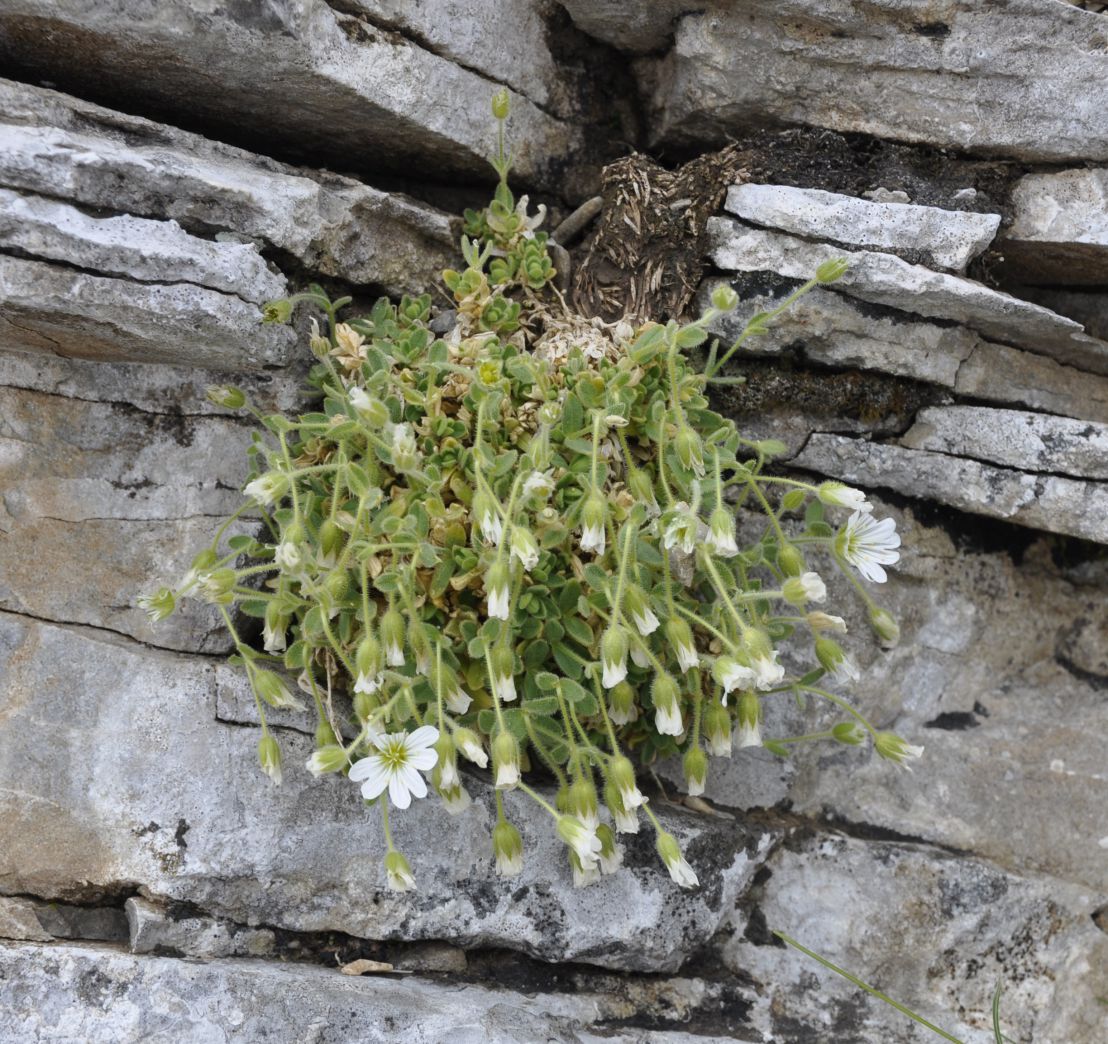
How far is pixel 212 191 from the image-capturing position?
7.76 ft

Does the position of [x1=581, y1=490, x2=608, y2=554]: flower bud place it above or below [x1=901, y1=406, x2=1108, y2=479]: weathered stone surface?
below

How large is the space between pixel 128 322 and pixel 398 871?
1304mm

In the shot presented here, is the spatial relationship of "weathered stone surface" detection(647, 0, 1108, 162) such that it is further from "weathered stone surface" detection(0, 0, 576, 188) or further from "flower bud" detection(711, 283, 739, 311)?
"flower bud" detection(711, 283, 739, 311)

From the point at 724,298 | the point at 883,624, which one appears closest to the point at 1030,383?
the point at 883,624

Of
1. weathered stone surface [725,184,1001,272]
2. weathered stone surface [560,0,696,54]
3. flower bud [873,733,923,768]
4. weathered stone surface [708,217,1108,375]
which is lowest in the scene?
flower bud [873,733,923,768]

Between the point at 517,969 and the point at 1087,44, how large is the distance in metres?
2.53

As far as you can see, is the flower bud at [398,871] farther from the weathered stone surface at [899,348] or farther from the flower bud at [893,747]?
the weathered stone surface at [899,348]

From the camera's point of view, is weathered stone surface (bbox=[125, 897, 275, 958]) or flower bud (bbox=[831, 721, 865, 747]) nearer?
weathered stone surface (bbox=[125, 897, 275, 958])

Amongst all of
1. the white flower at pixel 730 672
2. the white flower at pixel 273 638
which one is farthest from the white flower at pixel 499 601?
the white flower at pixel 273 638

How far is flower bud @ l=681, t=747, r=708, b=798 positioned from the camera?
2.36 metres

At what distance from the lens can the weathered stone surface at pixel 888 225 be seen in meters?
2.55

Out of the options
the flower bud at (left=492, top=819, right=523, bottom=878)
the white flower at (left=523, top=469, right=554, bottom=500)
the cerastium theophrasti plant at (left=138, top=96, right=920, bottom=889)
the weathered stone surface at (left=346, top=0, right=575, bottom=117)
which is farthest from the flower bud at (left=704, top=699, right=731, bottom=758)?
the weathered stone surface at (left=346, top=0, right=575, bottom=117)

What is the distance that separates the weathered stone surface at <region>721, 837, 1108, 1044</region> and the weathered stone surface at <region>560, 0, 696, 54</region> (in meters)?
2.11

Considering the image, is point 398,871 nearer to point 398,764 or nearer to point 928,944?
point 398,764
